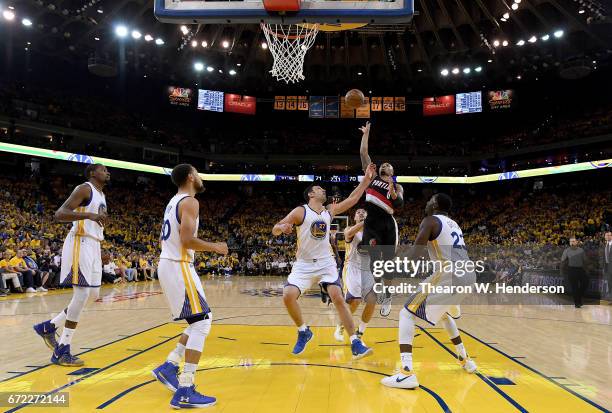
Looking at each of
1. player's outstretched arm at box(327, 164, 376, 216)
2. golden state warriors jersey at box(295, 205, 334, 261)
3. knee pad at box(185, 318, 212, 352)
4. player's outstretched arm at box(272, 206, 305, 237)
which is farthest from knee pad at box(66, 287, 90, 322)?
player's outstretched arm at box(327, 164, 376, 216)

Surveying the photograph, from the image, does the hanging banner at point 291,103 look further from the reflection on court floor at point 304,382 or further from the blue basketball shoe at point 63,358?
the blue basketball shoe at point 63,358

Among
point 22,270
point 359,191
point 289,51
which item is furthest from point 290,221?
point 22,270

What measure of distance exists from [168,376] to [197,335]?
0.66m

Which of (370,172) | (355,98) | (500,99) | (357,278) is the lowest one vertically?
(357,278)

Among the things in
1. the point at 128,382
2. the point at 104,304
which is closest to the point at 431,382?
the point at 128,382

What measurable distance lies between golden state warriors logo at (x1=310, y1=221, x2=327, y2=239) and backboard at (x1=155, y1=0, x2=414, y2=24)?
3.05 metres

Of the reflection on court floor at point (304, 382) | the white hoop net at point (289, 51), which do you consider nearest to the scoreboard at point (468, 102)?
the white hoop net at point (289, 51)

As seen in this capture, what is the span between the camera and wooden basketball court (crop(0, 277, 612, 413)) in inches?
155

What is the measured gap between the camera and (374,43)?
26875 mm

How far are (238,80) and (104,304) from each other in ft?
78.8

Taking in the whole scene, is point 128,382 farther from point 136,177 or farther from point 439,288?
point 136,177

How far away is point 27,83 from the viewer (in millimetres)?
28125

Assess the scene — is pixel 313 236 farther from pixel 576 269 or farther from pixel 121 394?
pixel 576 269

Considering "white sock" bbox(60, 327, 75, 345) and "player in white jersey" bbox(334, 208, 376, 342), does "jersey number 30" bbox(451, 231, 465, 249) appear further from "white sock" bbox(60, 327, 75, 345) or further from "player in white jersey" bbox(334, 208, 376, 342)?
"white sock" bbox(60, 327, 75, 345)
